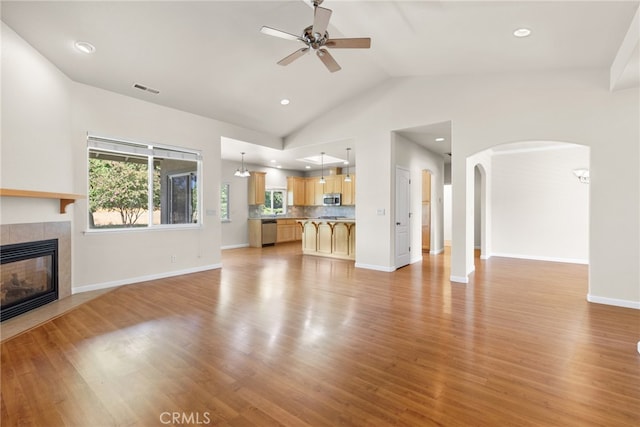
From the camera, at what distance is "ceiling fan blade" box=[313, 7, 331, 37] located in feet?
8.82

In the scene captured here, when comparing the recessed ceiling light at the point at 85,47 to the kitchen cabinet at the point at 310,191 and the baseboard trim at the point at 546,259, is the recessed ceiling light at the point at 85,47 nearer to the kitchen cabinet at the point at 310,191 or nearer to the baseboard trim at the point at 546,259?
the kitchen cabinet at the point at 310,191

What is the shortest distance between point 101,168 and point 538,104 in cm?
682

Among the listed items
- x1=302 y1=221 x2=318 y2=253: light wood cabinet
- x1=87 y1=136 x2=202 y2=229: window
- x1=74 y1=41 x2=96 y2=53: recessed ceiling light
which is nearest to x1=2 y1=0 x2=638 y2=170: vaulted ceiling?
x1=74 y1=41 x2=96 y2=53: recessed ceiling light

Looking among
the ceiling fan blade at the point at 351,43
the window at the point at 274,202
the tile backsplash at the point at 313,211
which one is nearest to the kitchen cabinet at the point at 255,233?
the tile backsplash at the point at 313,211

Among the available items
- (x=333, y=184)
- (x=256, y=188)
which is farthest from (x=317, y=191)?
(x=256, y=188)

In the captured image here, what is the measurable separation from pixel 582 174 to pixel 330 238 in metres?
5.69

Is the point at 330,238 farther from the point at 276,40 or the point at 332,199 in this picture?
the point at 276,40

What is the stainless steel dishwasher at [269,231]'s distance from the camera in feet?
31.3

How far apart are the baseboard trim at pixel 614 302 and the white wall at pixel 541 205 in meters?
3.26

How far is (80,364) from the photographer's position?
234cm

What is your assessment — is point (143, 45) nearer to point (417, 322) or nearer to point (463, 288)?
point (417, 322)

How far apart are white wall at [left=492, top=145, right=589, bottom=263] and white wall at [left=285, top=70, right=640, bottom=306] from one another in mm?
3039

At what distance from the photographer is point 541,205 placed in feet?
22.6

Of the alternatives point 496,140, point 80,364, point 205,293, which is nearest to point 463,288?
point 496,140
